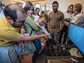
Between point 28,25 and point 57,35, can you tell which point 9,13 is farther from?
point 57,35

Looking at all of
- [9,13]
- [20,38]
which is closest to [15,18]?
[9,13]

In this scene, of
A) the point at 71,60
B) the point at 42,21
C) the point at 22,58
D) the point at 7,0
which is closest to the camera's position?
the point at 71,60

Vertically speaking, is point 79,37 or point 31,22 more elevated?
point 31,22

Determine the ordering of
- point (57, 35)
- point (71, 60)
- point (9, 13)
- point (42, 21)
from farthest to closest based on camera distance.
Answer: point (57, 35) → point (42, 21) → point (71, 60) → point (9, 13)

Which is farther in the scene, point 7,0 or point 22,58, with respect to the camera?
point 7,0

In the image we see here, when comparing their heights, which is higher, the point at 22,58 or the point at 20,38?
the point at 20,38

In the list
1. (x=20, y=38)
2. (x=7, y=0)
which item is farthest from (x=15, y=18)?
(x=7, y=0)

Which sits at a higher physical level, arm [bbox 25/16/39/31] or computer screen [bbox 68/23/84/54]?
arm [bbox 25/16/39/31]

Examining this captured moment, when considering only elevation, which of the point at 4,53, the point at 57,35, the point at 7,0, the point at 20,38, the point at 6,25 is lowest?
the point at 57,35

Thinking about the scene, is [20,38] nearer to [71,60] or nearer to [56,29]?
[71,60]

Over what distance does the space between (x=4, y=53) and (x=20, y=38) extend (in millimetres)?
184

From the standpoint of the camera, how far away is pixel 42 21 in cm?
102

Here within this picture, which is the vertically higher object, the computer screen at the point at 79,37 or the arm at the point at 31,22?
the arm at the point at 31,22

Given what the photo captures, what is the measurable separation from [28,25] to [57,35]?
3.82ft
